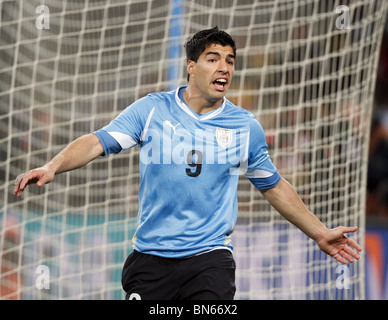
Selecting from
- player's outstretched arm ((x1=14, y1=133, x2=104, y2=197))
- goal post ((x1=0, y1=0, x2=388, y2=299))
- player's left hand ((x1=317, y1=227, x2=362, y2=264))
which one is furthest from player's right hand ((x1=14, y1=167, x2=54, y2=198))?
goal post ((x1=0, y1=0, x2=388, y2=299))

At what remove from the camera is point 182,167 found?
3.42 metres

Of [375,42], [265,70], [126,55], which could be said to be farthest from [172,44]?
[375,42]

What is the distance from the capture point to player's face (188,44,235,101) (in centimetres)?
358

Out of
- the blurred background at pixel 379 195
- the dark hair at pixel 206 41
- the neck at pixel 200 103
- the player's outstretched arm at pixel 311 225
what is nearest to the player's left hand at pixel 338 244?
the player's outstretched arm at pixel 311 225

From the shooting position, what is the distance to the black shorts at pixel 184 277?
3.38 m

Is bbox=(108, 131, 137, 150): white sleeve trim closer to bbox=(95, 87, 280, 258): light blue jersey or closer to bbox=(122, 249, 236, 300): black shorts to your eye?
bbox=(95, 87, 280, 258): light blue jersey

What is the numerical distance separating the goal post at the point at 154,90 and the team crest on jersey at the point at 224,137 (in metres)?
2.26

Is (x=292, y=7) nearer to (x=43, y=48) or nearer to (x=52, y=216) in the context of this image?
(x=43, y=48)

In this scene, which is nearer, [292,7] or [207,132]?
[207,132]

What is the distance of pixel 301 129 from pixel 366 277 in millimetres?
1898

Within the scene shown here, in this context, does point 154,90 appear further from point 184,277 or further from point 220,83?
point 184,277

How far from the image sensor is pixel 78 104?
5957mm

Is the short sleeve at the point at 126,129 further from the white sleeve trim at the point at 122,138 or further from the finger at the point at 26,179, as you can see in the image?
the finger at the point at 26,179

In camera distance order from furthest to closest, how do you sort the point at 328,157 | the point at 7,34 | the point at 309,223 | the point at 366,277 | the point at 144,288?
the point at 366,277 < the point at 328,157 < the point at 7,34 < the point at 309,223 < the point at 144,288
